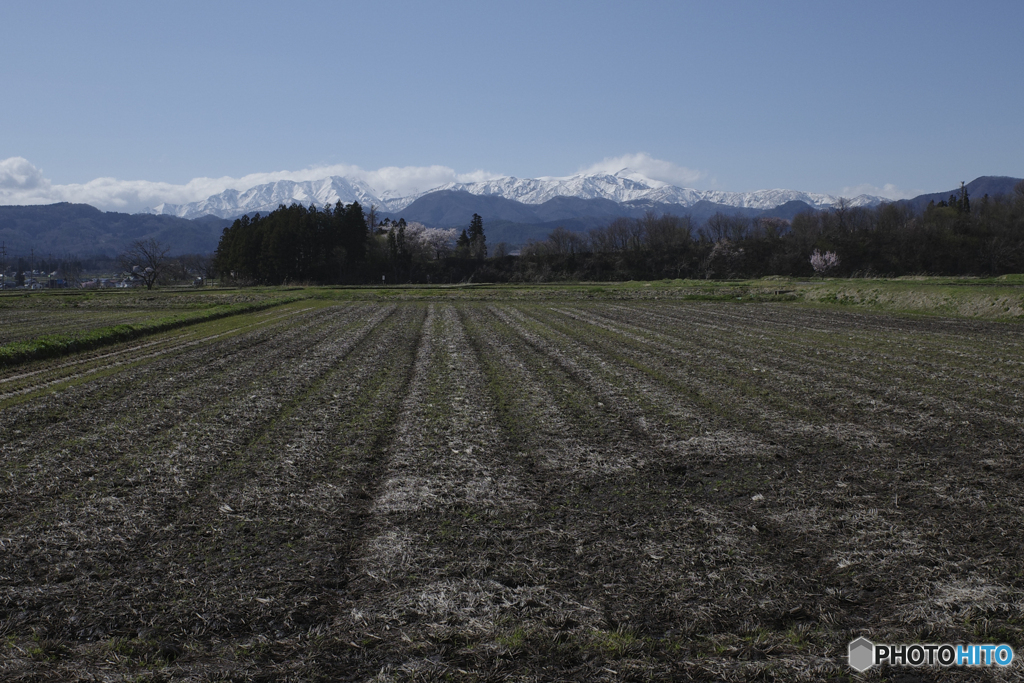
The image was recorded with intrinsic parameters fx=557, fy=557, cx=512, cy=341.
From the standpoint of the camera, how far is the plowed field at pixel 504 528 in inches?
176

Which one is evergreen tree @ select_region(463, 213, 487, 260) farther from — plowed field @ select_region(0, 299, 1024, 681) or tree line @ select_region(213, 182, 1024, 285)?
plowed field @ select_region(0, 299, 1024, 681)

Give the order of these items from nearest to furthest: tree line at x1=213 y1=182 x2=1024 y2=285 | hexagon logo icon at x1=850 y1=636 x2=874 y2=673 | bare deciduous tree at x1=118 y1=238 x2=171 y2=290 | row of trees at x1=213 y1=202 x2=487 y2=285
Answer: hexagon logo icon at x1=850 y1=636 x2=874 y2=673
row of trees at x1=213 y1=202 x2=487 y2=285
tree line at x1=213 y1=182 x2=1024 y2=285
bare deciduous tree at x1=118 y1=238 x2=171 y2=290

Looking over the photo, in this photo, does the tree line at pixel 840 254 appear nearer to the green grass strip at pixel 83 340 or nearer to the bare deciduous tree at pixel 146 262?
the bare deciduous tree at pixel 146 262

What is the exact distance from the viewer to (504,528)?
6.47 meters

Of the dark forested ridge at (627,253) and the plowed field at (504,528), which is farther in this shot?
the dark forested ridge at (627,253)

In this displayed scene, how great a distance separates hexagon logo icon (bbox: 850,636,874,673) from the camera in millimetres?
4277

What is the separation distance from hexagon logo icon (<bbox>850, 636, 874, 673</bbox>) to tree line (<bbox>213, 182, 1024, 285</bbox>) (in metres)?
91.1

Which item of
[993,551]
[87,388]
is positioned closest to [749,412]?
[993,551]

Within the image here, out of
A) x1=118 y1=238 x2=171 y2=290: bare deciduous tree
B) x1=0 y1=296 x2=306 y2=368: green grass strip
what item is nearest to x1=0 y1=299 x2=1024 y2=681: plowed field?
x1=0 y1=296 x2=306 y2=368: green grass strip

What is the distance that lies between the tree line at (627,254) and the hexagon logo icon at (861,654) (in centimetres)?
9113

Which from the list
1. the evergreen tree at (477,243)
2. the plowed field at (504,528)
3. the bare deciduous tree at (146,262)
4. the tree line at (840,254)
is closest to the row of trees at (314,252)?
the evergreen tree at (477,243)

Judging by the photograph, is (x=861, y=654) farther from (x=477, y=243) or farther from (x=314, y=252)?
(x=477, y=243)

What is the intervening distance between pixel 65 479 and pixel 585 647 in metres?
7.72

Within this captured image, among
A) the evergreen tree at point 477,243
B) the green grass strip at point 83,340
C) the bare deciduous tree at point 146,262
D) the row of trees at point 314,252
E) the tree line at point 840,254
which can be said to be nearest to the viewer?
the green grass strip at point 83,340
